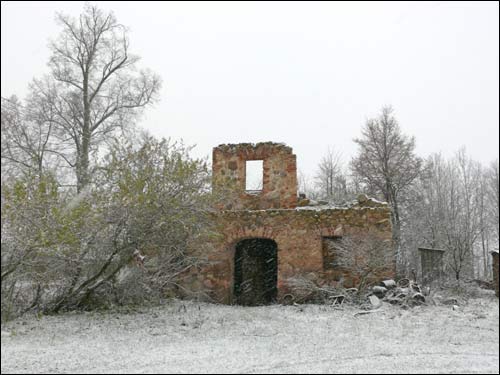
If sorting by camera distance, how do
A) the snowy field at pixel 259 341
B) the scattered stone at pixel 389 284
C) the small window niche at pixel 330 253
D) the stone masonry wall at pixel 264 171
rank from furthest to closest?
1. the stone masonry wall at pixel 264 171
2. the small window niche at pixel 330 253
3. the scattered stone at pixel 389 284
4. the snowy field at pixel 259 341

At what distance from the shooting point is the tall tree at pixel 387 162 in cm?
1994

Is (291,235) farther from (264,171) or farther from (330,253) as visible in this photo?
(264,171)

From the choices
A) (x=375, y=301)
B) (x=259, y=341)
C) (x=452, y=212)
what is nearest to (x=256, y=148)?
(x=375, y=301)

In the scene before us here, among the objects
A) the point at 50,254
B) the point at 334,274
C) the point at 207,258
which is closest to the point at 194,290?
the point at 207,258

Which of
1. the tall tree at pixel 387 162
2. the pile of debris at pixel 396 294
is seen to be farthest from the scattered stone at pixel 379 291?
the tall tree at pixel 387 162

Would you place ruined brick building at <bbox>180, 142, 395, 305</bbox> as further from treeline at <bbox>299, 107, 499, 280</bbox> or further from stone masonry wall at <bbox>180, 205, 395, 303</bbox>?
treeline at <bbox>299, 107, 499, 280</bbox>

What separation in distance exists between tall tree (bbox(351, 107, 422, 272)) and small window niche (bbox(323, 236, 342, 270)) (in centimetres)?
861

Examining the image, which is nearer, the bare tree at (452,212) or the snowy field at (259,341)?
the snowy field at (259,341)

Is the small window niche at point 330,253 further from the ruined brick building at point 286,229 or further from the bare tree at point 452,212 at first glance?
the bare tree at point 452,212

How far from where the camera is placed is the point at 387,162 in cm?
2047

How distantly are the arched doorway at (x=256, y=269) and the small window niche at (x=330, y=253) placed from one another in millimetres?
2410

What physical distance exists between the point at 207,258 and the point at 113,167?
10.7 ft

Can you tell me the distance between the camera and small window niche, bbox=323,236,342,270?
1115 cm

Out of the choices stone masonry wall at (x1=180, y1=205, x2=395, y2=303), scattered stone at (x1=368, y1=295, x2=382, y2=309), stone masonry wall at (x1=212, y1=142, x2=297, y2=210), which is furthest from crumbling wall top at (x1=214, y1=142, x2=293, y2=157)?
scattered stone at (x1=368, y1=295, x2=382, y2=309)
